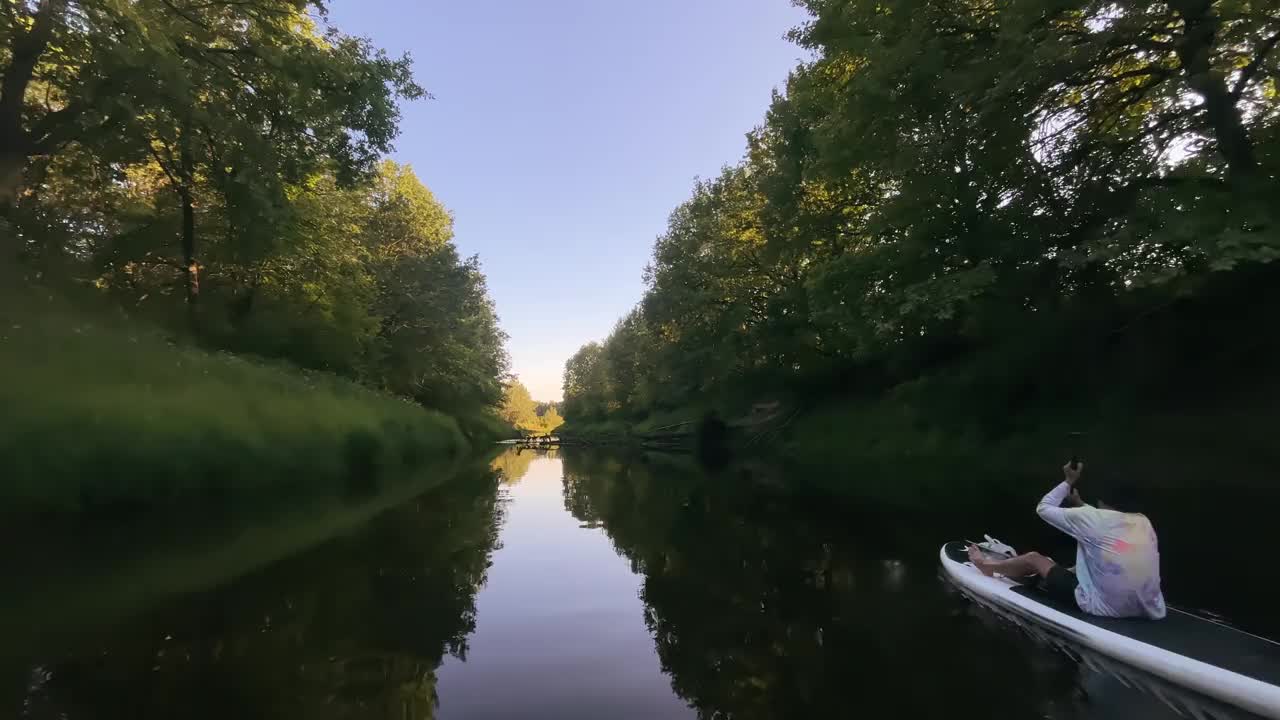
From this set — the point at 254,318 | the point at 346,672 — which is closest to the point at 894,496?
the point at 346,672

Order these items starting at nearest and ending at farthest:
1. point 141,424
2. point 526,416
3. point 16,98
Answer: point 141,424 < point 16,98 < point 526,416

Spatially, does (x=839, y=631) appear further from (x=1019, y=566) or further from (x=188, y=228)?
(x=188, y=228)

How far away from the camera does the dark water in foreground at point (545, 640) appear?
4176 mm

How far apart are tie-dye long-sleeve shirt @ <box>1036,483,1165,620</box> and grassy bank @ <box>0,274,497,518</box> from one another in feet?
42.7

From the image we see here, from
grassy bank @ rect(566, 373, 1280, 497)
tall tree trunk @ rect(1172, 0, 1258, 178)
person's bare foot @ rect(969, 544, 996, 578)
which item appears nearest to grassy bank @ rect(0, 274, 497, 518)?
person's bare foot @ rect(969, 544, 996, 578)

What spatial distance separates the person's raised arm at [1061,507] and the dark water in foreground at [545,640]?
3.71ft

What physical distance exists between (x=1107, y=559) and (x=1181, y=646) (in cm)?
101

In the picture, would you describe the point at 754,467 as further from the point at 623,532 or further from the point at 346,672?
the point at 346,672

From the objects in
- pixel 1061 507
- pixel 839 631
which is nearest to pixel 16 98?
pixel 839 631

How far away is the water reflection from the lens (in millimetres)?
3979

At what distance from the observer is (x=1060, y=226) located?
52.3ft

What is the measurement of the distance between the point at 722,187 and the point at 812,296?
Answer: 20.0 m

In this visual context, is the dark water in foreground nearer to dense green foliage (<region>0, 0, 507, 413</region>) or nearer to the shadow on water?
the shadow on water

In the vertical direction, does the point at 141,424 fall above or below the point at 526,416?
below
